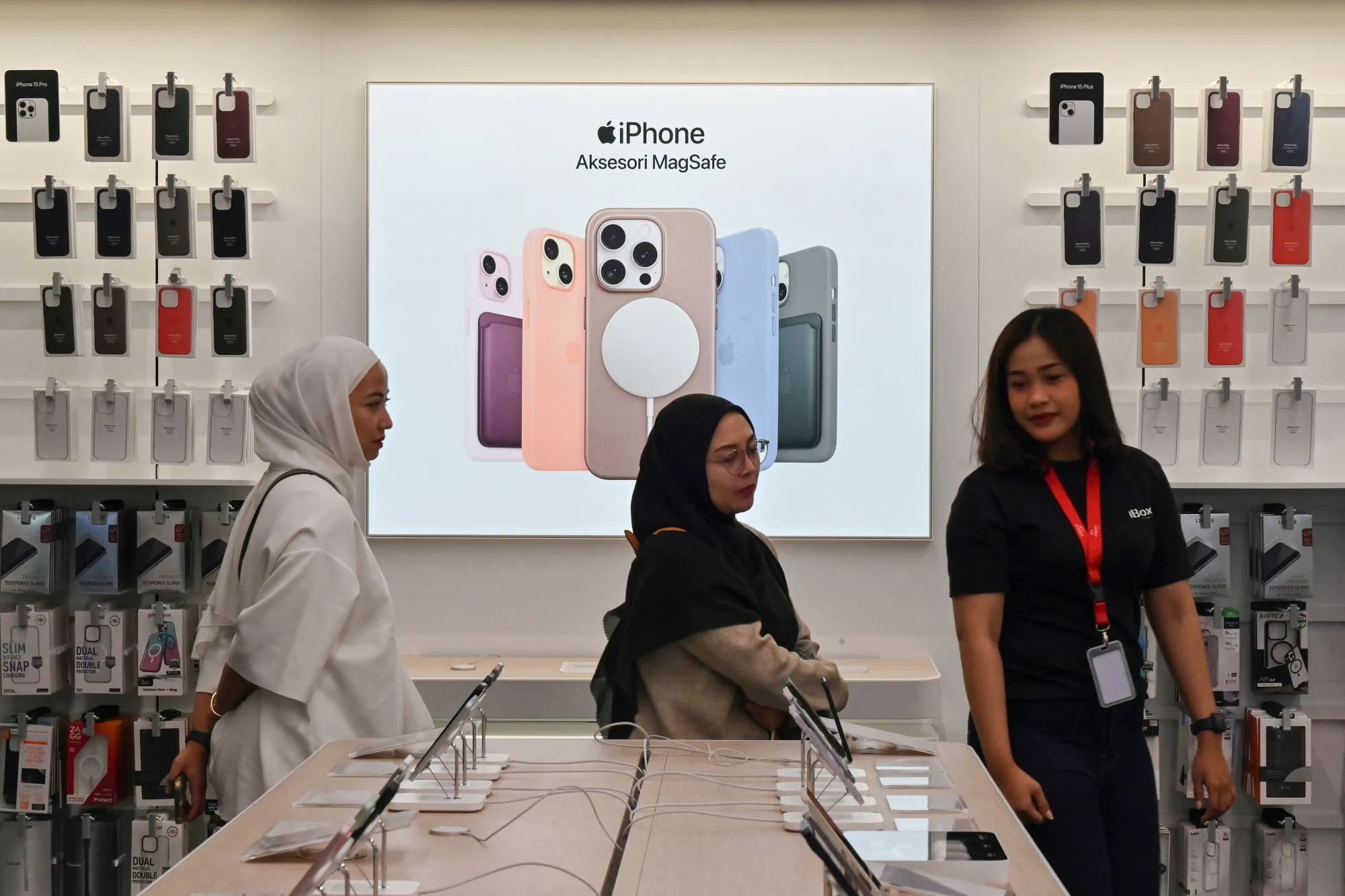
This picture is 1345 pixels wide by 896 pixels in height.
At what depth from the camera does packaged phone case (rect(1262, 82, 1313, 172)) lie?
3326 mm

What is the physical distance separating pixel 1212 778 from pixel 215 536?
287cm

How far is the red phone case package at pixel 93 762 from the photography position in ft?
11.8

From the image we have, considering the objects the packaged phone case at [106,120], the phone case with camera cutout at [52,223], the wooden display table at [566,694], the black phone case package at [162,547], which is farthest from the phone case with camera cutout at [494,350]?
the phone case with camera cutout at [52,223]

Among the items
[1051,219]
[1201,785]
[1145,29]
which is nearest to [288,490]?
[1201,785]

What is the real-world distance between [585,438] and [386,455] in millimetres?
635

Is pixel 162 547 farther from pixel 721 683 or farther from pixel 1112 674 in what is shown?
pixel 1112 674

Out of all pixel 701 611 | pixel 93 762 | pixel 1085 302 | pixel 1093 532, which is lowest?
pixel 93 762

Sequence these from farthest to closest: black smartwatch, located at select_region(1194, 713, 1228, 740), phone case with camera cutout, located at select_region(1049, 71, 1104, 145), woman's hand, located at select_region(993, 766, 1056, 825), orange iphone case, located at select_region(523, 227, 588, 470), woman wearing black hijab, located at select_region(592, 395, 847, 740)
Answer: orange iphone case, located at select_region(523, 227, 588, 470), phone case with camera cutout, located at select_region(1049, 71, 1104, 145), black smartwatch, located at select_region(1194, 713, 1228, 740), woman wearing black hijab, located at select_region(592, 395, 847, 740), woman's hand, located at select_region(993, 766, 1056, 825)

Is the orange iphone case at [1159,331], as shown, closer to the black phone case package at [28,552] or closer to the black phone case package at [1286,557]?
the black phone case package at [1286,557]

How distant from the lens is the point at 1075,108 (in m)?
3.30

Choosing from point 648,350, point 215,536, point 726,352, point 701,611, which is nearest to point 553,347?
point 648,350

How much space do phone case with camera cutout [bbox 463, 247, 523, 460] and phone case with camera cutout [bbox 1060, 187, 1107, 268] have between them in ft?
5.44

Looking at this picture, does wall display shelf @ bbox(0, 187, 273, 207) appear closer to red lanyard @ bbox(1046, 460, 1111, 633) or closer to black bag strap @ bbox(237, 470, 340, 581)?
black bag strap @ bbox(237, 470, 340, 581)

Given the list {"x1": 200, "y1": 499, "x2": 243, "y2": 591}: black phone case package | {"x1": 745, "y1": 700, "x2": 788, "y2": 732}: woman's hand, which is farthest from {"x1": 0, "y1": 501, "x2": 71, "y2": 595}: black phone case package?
{"x1": 745, "y1": 700, "x2": 788, "y2": 732}: woman's hand
